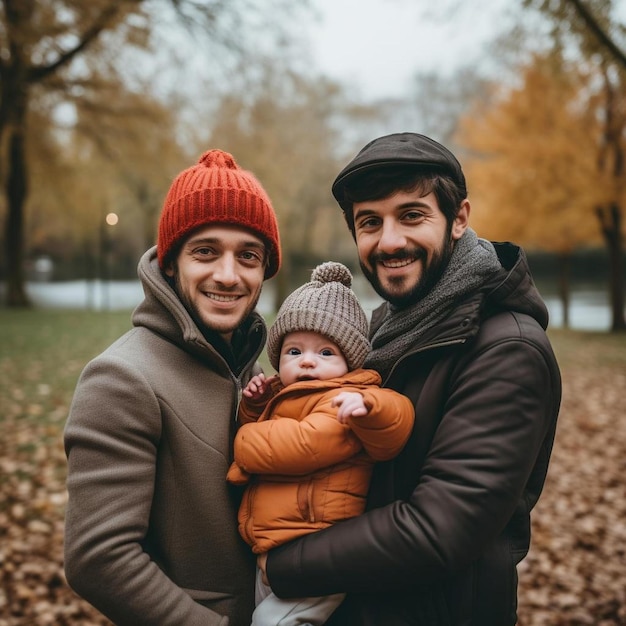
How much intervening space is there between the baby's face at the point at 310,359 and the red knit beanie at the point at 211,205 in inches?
16.4

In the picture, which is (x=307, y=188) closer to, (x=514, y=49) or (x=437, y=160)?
(x=514, y=49)

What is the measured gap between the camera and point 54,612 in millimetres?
3734

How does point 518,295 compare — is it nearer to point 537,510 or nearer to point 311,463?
point 311,463

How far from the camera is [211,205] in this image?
6.53 ft

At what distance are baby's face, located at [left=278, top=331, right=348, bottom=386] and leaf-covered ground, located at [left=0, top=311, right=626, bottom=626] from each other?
9.28ft

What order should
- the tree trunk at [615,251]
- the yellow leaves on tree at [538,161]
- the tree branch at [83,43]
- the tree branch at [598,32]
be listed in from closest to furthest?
the tree branch at [598,32], the tree branch at [83,43], the yellow leaves on tree at [538,161], the tree trunk at [615,251]

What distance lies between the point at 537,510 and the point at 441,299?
4.46 meters

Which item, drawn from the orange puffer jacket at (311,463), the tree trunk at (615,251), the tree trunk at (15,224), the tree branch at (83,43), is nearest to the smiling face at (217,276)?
the orange puffer jacket at (311,463)

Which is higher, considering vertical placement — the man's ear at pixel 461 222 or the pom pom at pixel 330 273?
the man's ear at pixel 461 222

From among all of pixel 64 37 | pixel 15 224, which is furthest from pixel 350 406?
pixel 15 224

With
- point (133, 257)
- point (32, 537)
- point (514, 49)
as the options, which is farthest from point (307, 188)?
point (133, 257)

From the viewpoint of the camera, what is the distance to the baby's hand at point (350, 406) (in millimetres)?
1638

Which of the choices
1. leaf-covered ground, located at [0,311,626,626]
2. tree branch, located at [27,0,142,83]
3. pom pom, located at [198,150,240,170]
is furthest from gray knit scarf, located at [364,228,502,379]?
tree branch, located at [27,0,142,83]

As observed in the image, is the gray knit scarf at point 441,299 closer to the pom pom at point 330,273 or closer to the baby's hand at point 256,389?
the pom pom at point 330,273
